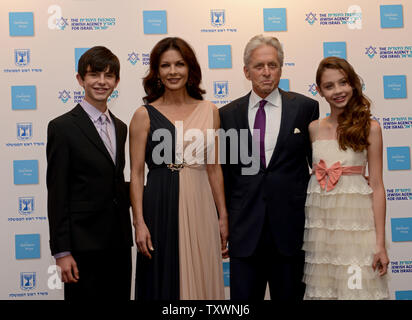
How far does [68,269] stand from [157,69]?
47.3 inches

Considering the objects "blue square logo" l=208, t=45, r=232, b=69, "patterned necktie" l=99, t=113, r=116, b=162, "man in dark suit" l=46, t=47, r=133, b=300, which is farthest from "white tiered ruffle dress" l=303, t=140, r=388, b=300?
"blue square logo" l=208, t=45, r=232, b=69

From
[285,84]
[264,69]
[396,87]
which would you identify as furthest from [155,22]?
[396,87]

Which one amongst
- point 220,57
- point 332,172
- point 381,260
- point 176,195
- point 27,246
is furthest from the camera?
point 220,57

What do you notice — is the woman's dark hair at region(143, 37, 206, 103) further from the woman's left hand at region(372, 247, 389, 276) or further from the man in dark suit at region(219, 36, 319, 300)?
the woman's left hand at region(372, 247, 389, 276)

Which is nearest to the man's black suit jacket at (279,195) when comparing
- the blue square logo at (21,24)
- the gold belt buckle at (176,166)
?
the gold belt buckle at (176,166)

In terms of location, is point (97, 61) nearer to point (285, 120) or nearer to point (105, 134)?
point (105, 134)

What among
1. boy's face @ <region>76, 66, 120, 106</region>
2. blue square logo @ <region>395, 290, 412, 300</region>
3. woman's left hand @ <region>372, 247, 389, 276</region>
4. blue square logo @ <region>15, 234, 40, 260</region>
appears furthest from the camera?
blue square logo @ <region>395, 290, 412, 300</region>

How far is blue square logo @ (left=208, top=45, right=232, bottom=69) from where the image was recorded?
14.0ft

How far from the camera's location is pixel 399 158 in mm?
4309

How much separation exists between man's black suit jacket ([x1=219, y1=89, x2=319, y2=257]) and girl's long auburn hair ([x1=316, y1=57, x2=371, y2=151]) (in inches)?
8.5

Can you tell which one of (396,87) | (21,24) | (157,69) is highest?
(21,24)

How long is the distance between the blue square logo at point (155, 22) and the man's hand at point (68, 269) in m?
2.44

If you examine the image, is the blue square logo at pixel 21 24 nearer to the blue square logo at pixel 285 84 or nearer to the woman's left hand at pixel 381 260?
the blue square logo at pixel 285 84
